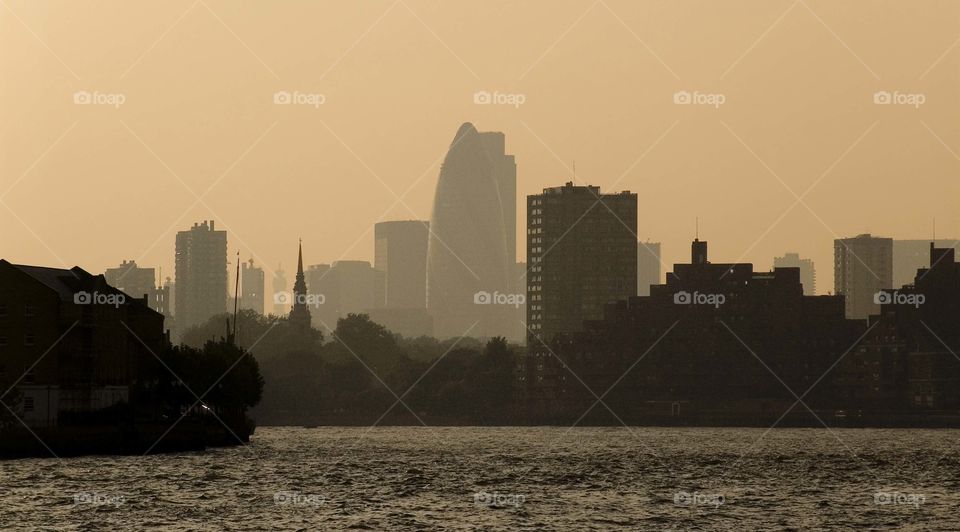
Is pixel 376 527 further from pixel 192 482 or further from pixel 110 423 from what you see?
pixel 110 423

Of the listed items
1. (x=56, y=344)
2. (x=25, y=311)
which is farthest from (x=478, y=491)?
(x=25, y=311)

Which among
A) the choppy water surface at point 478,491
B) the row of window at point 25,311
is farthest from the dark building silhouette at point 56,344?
the choppy water surface at point 478,491

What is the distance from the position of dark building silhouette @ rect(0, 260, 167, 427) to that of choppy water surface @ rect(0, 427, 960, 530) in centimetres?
1100

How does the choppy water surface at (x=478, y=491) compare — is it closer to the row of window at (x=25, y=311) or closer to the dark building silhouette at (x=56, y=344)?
the dark building silhouette at (x=56, y=344)

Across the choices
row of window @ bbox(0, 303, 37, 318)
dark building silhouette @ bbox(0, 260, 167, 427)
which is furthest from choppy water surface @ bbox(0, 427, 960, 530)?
row of window @ bbox(0, 303, 37, 318)

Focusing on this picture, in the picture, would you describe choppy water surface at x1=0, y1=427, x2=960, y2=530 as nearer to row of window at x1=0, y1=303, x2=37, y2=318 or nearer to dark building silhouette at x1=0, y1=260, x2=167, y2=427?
dark building silhouette at x1=0, y1=260, x2=167, y2=427

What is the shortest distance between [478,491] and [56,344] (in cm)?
5462

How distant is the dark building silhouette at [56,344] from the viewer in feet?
461

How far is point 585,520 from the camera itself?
280 ft

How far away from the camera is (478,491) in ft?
339

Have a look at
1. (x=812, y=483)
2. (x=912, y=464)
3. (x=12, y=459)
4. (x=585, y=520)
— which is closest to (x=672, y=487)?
(x=812, y=483)

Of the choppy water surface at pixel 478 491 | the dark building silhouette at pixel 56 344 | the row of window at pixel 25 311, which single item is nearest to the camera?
the choppy water surface at pixel 478 491

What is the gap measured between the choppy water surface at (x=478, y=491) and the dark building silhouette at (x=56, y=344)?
11.0 meters

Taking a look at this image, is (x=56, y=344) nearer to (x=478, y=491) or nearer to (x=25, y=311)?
(x=25, y=311)
